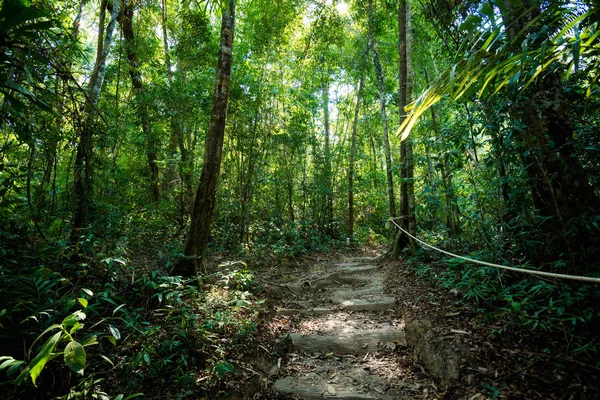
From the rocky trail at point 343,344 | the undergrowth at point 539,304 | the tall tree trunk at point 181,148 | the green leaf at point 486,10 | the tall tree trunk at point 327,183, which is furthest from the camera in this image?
the tall tree trunk at point 327,183

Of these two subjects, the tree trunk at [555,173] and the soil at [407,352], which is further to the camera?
the tree trunk at [555,173]

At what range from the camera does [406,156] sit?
584 centimetres

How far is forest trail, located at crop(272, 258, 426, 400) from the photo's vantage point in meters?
2.64

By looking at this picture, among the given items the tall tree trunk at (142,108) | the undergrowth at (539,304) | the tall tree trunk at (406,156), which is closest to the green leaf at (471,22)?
the undergrowth at (539,304)

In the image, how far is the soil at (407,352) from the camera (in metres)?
2.05

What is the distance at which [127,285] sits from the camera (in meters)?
3.13

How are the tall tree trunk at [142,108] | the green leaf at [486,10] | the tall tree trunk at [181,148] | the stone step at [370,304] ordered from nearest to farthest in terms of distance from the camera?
the green leaf at [486,10] → the stone step at [370,304] → the tall tree trunk at [181,148] → the tall tree trunk at [142,108]

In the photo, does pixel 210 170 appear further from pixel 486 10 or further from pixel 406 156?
pixel 406 156

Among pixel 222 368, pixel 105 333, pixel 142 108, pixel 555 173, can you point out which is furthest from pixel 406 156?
pixel 142 108

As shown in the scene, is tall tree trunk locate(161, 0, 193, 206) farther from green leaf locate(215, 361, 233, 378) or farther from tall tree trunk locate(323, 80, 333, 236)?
green leaf locate(215, 361, 233, 378)

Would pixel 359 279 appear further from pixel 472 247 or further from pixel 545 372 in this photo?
pixel 545 372

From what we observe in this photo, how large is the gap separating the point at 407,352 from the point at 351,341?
62cm

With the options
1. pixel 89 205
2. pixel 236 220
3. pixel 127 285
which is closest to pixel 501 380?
pixel 127 285

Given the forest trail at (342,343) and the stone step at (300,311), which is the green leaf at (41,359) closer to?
the forest trail at (342,343)
